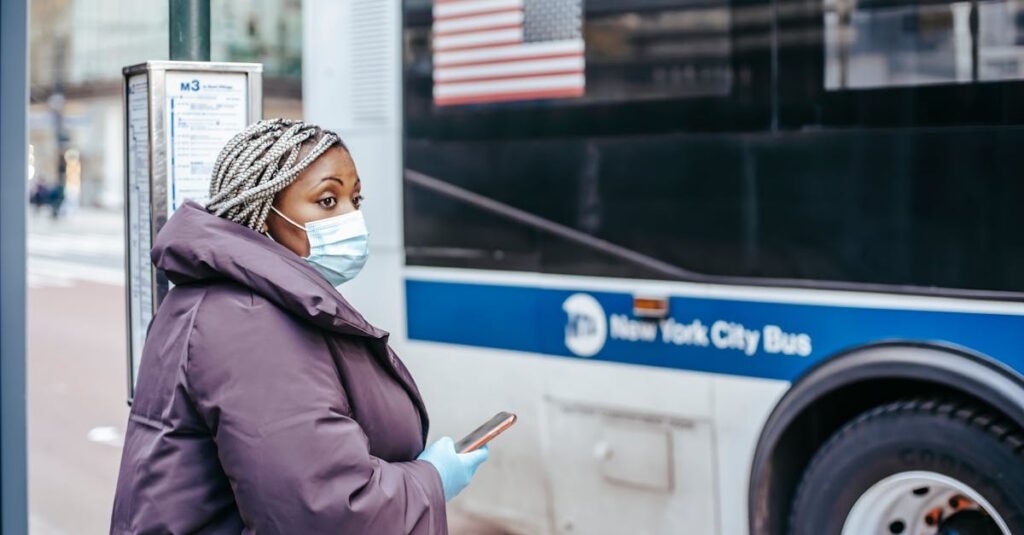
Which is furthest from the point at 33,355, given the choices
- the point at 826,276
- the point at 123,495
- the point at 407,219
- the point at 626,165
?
the point at 123,495

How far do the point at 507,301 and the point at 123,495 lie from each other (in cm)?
273

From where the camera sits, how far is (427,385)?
4941 millimetres

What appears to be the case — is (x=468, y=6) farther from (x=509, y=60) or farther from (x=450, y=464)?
(x=450, y=464)

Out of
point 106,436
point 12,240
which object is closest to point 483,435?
point 12,240

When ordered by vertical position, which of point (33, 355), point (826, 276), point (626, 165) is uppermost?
point (626, 165)

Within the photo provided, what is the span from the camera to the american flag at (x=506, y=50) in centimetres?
445

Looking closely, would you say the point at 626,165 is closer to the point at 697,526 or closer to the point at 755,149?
the point at 755,149

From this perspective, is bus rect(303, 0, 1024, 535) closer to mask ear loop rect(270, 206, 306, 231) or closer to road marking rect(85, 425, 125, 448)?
mask ear loop rect(270, 206, 306, 231)

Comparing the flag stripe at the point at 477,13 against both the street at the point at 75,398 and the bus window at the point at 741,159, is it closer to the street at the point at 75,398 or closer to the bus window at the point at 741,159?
the bus window at the point at 741,159

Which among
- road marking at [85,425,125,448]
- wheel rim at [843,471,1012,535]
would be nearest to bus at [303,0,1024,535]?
wheel rim at [843,471,1012,535]

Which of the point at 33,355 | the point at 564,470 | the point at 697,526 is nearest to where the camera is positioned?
the point at 697,526

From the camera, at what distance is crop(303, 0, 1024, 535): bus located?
355 cm

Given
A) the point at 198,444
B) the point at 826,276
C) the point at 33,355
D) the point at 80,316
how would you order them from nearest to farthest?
the point at 198,444
the point at 826,276
the point at 33,355
the point at 80,316

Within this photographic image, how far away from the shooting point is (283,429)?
1.84 meters
